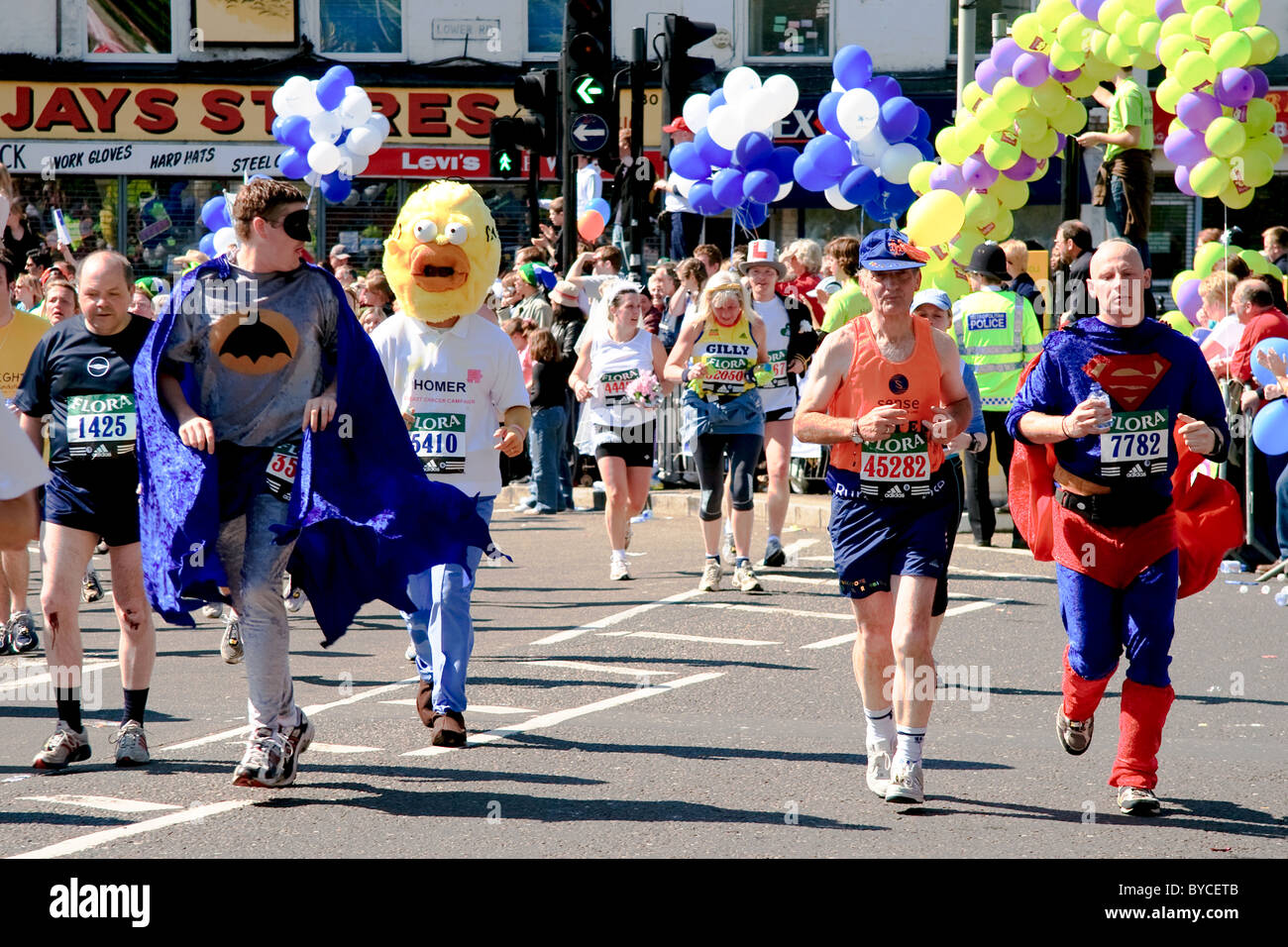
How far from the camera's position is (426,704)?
7.49 meters

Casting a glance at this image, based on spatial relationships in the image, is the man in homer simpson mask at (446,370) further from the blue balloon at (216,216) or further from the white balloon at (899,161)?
the blue balloon at (216,216)

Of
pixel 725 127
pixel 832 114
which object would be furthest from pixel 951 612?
pixel 725 127

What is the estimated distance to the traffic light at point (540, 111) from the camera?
16.8 m

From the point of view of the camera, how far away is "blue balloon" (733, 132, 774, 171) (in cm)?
1664

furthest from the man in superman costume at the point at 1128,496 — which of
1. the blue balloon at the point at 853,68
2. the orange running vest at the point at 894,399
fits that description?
the blue balloon at the point at 853,68

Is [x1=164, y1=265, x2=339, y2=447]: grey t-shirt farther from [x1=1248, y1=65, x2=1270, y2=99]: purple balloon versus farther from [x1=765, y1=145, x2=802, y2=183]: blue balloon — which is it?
[x1=765, y1=145, x2=802, y2=183]: blue balloon

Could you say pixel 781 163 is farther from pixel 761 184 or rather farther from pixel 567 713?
pixel 567 713

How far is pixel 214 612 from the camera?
749cm

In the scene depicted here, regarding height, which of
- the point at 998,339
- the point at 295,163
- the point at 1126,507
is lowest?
the point at 1126,507

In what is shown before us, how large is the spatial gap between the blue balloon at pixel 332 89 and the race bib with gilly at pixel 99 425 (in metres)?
12.8

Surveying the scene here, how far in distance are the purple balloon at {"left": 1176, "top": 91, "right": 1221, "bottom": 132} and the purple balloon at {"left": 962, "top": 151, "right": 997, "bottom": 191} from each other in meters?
1.86

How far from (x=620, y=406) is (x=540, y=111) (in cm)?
637

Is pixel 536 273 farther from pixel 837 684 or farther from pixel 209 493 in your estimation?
pixel 209 493
